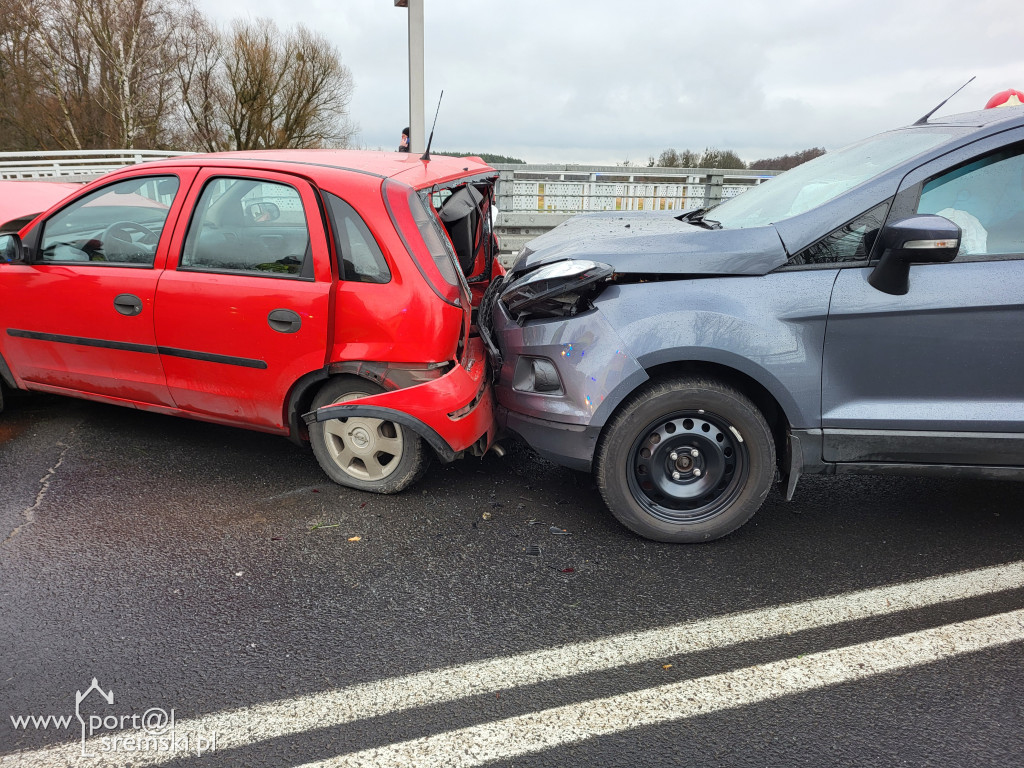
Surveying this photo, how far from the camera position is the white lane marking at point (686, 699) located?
6.52 ft

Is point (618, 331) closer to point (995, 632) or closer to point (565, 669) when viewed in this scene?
point (565, 669)

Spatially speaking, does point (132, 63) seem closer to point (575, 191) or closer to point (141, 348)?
point (575, 191)

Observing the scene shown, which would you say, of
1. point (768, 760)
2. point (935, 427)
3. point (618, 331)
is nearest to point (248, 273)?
point (618, 331)

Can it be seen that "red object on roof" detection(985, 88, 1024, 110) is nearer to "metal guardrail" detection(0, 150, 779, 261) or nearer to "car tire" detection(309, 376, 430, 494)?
"car tire" detection(309, 376, 430, 494)

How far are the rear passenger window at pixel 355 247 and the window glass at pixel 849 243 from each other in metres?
1.78

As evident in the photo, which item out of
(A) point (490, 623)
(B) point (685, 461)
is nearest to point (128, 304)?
(A) point (490, 623)

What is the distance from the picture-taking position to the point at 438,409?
3.17m

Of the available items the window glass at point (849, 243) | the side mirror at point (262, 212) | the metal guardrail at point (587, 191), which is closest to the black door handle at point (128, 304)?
the side mirror at point (262, 212)

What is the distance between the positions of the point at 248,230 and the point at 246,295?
35 cm

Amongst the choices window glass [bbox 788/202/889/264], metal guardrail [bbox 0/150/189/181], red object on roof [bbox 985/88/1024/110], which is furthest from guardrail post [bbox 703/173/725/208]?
metal guardrail [bbox 0/150/189/181]

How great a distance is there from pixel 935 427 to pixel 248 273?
3138 mm

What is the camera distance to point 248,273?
3.37 metres

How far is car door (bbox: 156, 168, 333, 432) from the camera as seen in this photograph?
128 inches

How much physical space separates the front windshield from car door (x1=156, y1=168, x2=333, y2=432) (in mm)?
2071
